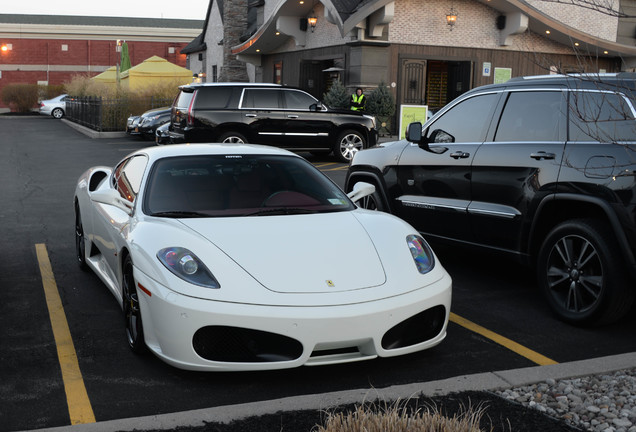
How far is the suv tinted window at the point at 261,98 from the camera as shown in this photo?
18156 millimetres

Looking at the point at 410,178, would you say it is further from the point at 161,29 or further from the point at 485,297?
the point at 161,29

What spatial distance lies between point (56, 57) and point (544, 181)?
2694 inches

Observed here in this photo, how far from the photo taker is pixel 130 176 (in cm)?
633

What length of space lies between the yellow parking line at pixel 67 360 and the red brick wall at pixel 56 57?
211 ft

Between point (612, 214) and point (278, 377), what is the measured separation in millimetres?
2696

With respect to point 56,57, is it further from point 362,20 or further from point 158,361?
point 158,361

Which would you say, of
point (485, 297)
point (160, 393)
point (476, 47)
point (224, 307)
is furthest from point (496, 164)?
point (476, 47)

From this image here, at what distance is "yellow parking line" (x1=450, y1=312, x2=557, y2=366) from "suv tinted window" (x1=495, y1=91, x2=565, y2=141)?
1692mm

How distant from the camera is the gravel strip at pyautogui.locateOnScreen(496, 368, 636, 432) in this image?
394 cm

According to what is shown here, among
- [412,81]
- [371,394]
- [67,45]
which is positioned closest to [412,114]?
[412,81]

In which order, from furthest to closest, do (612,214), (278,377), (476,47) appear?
(476,47) → (612,214) → (278,377)

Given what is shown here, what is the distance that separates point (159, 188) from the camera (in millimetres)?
5699

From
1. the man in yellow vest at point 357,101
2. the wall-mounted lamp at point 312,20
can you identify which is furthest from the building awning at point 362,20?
the man in yellow vest at point 357,101

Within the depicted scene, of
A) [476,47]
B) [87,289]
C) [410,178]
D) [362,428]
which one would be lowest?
[87,289]
